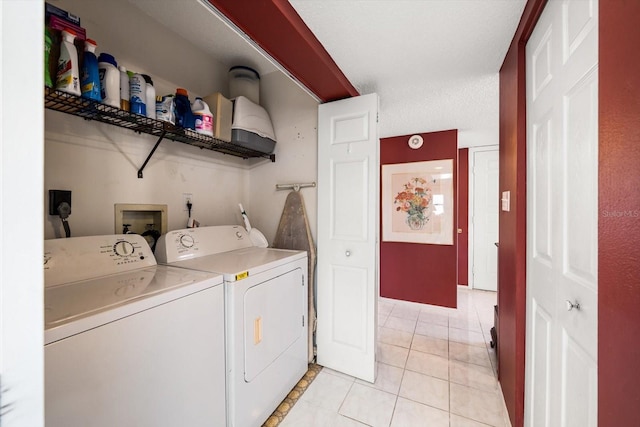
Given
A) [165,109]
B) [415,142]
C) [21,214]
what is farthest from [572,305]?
[415,142]

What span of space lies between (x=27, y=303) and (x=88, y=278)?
1006 millimetres

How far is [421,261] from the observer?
340 cm

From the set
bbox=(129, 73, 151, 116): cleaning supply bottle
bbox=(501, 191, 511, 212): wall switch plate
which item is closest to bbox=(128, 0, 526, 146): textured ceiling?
bbox=(129, 73, 151, 116): cleaning supply bottle

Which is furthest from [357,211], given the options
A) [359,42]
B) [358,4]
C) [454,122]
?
[454,122]

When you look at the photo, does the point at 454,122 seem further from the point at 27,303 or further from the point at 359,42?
the point at 27,303

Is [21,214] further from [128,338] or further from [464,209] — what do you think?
[464,209]

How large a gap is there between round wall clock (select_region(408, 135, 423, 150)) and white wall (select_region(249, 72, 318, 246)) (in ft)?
5.99

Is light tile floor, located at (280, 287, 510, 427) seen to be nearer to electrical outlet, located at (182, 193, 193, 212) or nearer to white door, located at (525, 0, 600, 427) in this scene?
white door, located at (525, 0, 600, 427)

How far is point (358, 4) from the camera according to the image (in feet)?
3.91

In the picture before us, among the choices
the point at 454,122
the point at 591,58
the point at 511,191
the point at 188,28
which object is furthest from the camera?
the point at 454,122

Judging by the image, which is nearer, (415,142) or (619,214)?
(619,214)

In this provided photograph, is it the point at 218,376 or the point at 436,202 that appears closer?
the point at 218,376

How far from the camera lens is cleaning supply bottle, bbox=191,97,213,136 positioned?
1.56m

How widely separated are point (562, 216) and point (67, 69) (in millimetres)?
2029
